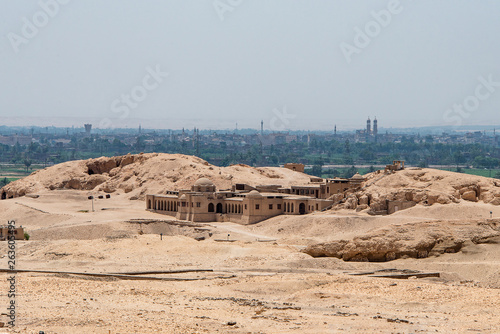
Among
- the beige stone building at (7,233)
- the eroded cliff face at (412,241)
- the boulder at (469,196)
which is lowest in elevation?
the beige stone building at (7,233)

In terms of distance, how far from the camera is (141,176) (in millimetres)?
94500

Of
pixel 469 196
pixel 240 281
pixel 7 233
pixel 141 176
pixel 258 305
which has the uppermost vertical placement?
pixel 469 196

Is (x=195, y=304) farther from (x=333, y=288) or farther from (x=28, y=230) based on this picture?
(x=28, y=230)

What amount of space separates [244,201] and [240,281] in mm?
26760

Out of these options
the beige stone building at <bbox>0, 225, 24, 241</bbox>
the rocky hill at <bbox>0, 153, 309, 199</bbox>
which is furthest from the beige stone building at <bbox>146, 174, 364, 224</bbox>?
the beige stone building at <bbox>0, 225, 24, 241</bbox>

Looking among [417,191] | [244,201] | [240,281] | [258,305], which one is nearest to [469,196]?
[417,191]

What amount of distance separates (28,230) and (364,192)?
975 inches

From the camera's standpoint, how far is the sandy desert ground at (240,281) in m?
35.9

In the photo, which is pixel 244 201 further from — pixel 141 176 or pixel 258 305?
pixel 258 305

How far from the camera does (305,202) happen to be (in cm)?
7381

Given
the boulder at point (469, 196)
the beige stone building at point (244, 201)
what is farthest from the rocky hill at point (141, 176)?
the boulder at point (469, 196)

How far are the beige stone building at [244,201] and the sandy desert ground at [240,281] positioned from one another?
84.3 inches

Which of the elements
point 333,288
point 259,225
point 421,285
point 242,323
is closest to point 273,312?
point 242,323

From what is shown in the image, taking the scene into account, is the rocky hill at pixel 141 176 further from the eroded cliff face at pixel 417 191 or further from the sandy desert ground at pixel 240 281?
the eroded cliff face at pixel 417 191
